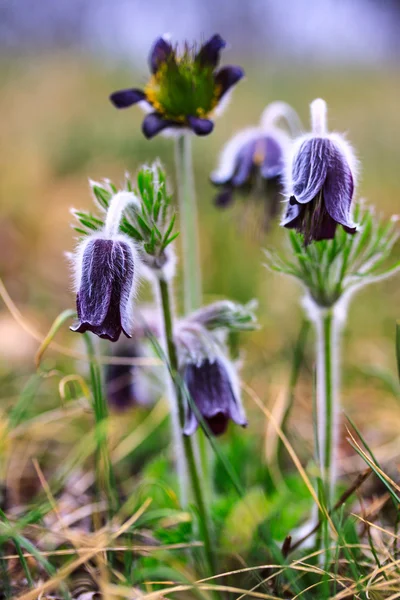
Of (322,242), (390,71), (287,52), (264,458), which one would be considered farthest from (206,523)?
(287,52)

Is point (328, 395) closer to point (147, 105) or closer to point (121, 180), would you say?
point (147, 105)

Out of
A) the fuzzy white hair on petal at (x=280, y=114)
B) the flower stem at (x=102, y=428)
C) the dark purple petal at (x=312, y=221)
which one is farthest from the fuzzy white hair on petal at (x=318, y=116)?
the flower stem at (x=102, y=428)

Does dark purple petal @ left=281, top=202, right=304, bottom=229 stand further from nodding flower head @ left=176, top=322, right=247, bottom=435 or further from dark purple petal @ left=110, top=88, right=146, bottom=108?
dark purple petal @ left=110, top=88, right=146, bottom=108

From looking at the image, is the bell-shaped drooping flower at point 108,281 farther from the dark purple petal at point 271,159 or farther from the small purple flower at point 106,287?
the dark purple petal at point 271,159

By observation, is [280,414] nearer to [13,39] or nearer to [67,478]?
[67,478]

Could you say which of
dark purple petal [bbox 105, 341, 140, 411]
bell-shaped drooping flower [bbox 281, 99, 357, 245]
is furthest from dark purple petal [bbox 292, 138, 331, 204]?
dark purple petal [bbox 105, 341, 140, 411]

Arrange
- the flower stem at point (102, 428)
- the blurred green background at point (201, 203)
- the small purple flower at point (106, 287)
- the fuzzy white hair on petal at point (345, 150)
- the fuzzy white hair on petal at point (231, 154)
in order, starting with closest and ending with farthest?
1. the small purple flower at point (106, 287)
2. the fuzzy white hair on petal at point (345, 150)
3. the flower stem at point (102, 428)
4. the fuzzy white hair on petal at point (231, 154)
5. the blurred green background at point (201, 203)
